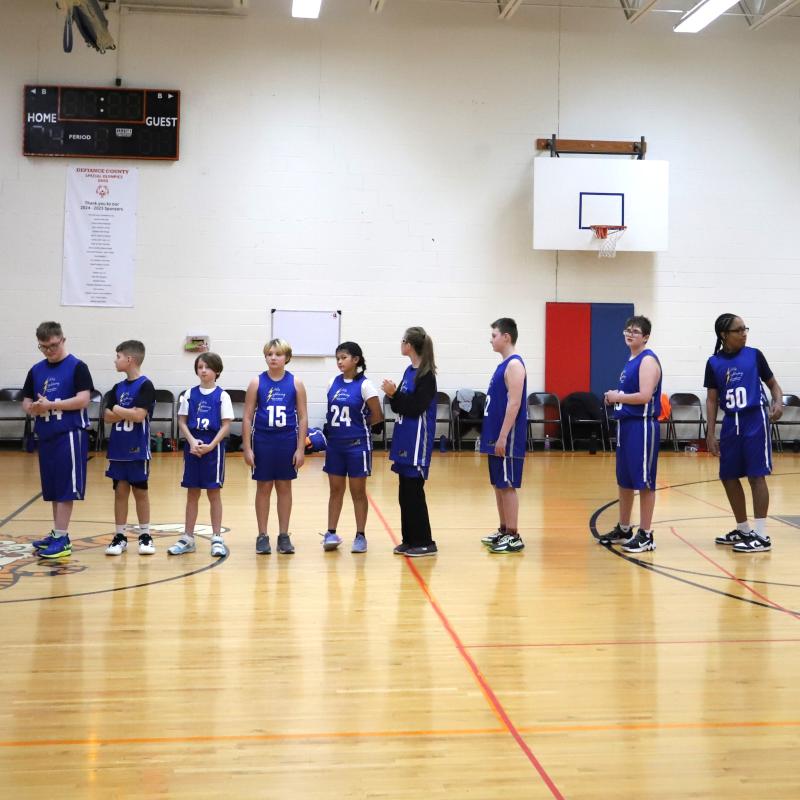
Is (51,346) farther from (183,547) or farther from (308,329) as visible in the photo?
(308,329)

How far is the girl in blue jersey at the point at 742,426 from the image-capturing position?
6449 mm

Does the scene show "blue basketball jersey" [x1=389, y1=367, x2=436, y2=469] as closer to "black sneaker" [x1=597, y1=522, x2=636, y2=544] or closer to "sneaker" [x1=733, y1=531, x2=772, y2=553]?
"black sneaker" [x1=597, y1=522, x2=636, y2=544]

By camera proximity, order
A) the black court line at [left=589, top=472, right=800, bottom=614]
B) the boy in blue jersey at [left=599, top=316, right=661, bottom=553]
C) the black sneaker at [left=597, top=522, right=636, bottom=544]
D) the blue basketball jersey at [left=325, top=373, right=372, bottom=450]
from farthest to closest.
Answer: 1. the black sneaker at [left=597, top=522, right=636, bottom=544]
2. the boy in blue jersey at [left=599, top=316, right=661, bottom=553]
3. the blue basketball jersey at [left=325, top=373, right=372, bottom=450]
4. the black court line at [left=589, top=472, right=800, bottom=614]

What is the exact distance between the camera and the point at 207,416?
6062 millimetres

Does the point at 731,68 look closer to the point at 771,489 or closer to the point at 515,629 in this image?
the point at 771,489

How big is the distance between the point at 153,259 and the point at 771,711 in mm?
10716

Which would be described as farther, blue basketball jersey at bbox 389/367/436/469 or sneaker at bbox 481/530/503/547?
sneaker at bbox 481/530/503/547

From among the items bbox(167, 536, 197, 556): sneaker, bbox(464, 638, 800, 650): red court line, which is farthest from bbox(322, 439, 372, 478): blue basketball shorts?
bbox(464, 638, 800, 650): red court line

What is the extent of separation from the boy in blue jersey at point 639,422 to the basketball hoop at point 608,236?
675 cm

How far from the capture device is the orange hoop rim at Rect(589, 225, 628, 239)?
12.7m

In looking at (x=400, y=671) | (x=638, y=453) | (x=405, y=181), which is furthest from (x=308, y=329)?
(x=400, y=671)

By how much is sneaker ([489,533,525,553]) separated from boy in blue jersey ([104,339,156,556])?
7.36 feet

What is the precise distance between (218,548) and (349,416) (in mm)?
1177

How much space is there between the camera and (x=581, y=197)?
12.9 m
